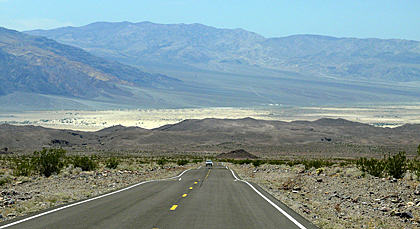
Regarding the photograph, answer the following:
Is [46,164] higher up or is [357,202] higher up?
[357,202]

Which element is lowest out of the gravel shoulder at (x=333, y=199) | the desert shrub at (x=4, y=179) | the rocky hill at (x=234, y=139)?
the rocky hill at (x=234, y=139)

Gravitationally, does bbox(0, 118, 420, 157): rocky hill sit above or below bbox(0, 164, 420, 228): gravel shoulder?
below

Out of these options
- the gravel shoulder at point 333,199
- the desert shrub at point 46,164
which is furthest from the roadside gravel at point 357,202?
the desert shrub at point 46,164

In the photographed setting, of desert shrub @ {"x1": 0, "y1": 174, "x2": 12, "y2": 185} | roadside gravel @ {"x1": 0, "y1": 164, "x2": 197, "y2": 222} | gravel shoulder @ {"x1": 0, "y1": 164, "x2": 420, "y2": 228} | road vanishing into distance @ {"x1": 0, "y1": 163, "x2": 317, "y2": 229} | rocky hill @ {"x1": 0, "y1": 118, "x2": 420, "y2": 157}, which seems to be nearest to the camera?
road vanishing into distance @ {"x1": 0, "y1": 163, "x2": 317, "y2": 229}

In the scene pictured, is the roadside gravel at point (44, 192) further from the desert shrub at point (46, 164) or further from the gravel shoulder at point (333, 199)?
the desert shrub at point (46, 164)

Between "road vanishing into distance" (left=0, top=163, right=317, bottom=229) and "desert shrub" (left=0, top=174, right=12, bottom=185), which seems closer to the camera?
"road vanishing into distance" (left=0, top=163, right=317, bottom=229)

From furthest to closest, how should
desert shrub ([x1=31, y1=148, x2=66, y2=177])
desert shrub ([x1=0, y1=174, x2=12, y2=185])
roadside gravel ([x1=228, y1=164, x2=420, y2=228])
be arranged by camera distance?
desert shrub ([x1=31, y1=148, x2=66, y2=177]) → desert shrub ([x1=0, y1=174, x2=12, y2=185]) → roadside gravel ([x1=228, y1=164, x2=420, y2=228])

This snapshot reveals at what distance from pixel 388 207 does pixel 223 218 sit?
17.9ft

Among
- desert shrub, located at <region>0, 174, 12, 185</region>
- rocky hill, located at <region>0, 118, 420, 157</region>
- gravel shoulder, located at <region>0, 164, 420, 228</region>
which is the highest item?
gravel shoulder, located at <region>0, 164, 420, 228</region>

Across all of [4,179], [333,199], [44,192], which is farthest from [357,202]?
[4,179]

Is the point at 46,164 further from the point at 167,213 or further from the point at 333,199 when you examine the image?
the point at 333,199

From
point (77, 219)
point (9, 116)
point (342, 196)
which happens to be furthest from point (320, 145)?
point (9, 116)

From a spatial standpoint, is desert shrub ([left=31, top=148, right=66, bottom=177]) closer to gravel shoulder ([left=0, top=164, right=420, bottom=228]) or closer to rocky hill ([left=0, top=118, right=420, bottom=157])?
gravel shoulder ([left=0, top=164, right=420, bottom=228])

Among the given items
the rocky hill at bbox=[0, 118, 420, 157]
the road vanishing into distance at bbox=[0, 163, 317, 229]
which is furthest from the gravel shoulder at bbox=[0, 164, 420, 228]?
the rocky hill at bbox=[0, 118, 420, 157]
